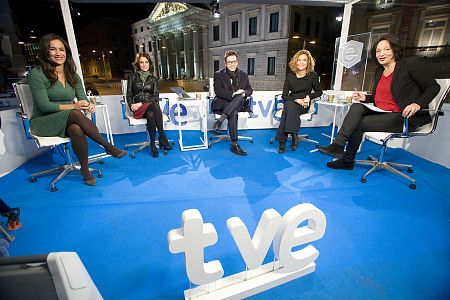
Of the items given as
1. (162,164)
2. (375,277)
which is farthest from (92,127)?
(375,277)

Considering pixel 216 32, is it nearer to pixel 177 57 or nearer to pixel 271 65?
pixel 271 65

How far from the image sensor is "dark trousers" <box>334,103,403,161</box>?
2428mm

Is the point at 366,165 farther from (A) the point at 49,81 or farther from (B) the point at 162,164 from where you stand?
(A) the point at 49,81

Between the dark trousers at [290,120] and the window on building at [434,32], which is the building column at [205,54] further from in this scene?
the dark trousers at [290,120]

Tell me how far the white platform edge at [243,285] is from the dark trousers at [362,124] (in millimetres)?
1822

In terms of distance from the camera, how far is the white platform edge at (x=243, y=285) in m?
1.14

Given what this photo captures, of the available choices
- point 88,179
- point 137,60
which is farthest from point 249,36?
point 88,179

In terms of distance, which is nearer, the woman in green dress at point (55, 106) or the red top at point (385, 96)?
the woman in green dress at point (55, 106)

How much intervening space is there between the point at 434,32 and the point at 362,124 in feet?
41.9

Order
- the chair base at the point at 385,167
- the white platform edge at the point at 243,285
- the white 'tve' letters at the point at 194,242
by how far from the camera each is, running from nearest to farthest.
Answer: the white 'tve' letters at the point at 194,242 → the white platform edge at the point at 243,285 → the chair base at the point at 385,167

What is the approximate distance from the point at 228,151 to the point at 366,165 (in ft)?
6.15

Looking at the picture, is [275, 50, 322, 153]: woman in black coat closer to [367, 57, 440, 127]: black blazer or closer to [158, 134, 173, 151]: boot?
[367, 57, 440, 127]: black blazer

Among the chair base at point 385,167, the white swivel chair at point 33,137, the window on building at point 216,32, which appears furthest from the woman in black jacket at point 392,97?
the window on building at point 216,32

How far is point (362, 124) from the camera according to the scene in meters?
2.58
